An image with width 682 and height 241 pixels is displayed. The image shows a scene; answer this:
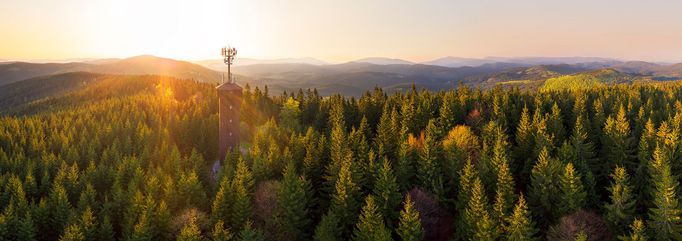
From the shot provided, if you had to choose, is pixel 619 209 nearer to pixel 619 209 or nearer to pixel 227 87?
pixel 619 209

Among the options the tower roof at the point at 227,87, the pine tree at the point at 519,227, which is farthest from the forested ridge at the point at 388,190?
the tower roof at the point at 227,87

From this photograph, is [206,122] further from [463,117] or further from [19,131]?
[463,117]

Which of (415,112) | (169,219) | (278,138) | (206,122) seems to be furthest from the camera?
(206,122)

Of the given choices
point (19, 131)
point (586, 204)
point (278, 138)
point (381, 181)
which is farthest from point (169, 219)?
point (19, 131)

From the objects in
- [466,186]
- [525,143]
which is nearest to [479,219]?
[466,186]

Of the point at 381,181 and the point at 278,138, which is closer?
the point at 381,181

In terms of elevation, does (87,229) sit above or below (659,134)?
below

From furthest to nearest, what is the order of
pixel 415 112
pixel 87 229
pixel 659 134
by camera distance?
pixel 415 112 → pixel 659 134 → pixel 87 229
